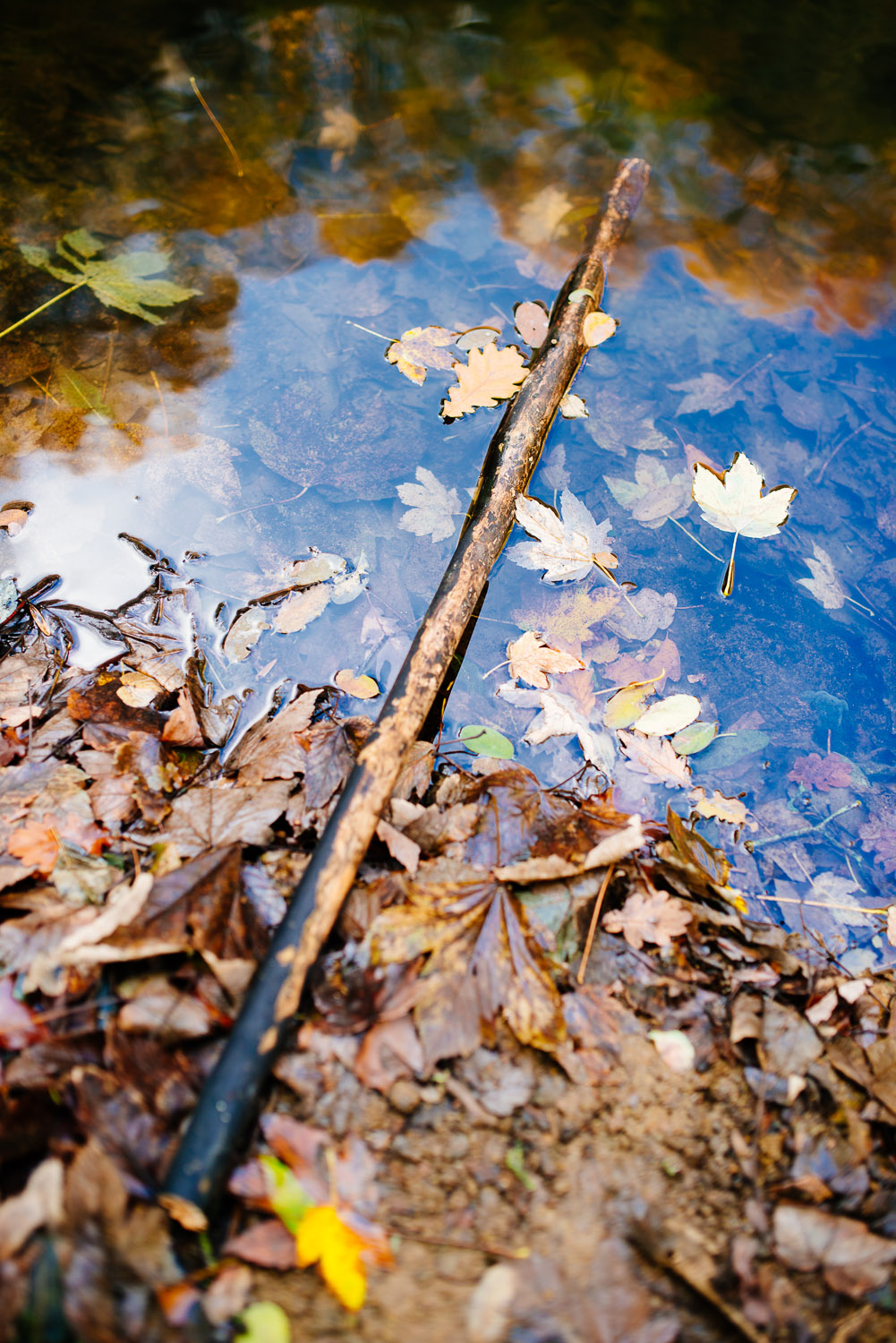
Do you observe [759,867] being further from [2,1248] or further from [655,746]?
[2,1248]

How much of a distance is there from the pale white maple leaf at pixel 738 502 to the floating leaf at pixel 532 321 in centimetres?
110

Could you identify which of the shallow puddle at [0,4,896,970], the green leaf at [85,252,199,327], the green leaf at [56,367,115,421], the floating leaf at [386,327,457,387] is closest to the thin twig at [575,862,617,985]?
the shallow puddle at [0,4,896,970]

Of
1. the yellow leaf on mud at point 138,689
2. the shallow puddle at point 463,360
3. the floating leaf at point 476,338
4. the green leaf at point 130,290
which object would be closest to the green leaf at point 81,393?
the shallow puddle at point 463,360

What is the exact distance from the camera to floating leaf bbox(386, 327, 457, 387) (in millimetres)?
3189

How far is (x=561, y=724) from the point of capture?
2389 millimetres

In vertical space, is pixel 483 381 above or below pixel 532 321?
below

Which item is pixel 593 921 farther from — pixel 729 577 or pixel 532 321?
pixel 532 321

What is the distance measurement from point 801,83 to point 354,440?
17.0 feet

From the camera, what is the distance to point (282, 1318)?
119cm

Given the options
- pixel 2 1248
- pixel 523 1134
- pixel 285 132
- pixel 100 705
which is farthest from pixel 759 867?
pixel 285 132

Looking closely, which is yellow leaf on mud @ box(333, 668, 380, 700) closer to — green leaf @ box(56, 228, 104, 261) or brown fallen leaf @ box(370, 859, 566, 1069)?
brown fallen leaf @ box(370, 859, 566, 1069)

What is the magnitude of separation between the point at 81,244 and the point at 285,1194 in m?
4.36

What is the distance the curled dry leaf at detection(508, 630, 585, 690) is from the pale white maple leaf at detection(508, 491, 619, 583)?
13.6 inches

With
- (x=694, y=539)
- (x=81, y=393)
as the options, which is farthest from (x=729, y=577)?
(x=81, y=393)
